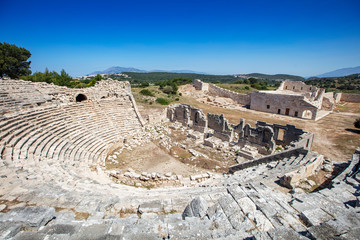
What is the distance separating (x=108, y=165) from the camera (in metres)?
11.6

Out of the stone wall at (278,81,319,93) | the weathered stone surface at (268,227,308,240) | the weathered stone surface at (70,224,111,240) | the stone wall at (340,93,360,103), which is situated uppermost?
the stone wall at (278,81,319,93)

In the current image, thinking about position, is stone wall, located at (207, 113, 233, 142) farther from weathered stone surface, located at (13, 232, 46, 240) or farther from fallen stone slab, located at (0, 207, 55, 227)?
weathered stone surface, located at (13, 232, 46, 240)

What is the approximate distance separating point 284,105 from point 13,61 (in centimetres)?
4166

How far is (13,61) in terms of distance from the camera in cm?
2792

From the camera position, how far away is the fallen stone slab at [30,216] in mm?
3862

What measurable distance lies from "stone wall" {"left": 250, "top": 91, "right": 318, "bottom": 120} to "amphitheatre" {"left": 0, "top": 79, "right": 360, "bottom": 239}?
0.38 m

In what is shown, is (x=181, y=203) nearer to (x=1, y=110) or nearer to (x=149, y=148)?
(x=149, y=148)

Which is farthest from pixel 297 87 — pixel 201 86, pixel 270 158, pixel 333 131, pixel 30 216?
pixel 30 216

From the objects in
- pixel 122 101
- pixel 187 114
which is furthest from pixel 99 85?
pixel 187 114

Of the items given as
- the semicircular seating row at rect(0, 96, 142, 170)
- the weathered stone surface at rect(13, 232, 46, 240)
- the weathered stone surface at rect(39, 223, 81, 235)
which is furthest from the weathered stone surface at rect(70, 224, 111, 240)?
the semicircular seating row at rect(0, 96, 142, 170)

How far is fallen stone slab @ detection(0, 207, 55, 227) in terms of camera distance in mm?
3862

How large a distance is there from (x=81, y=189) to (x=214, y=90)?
37999 mm

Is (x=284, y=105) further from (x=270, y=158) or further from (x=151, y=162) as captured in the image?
(x=151, y=162)

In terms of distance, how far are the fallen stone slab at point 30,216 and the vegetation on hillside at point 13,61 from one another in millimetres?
33334
